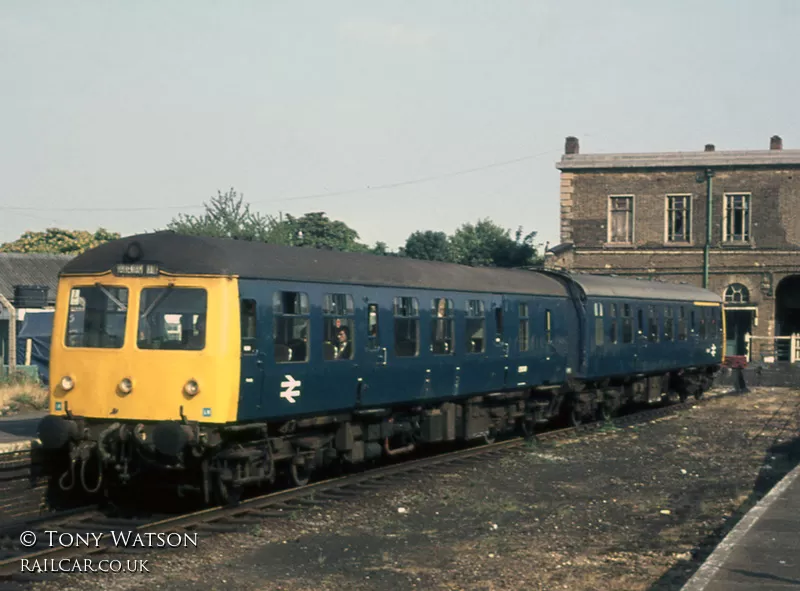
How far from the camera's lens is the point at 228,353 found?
1253 centimetres

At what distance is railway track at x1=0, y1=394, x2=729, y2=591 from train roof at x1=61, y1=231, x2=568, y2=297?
2761mm

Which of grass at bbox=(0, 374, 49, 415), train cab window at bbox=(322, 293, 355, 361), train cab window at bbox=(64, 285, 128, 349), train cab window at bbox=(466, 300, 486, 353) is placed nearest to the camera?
train cab window at bbox=(64, 285, 128, 349)

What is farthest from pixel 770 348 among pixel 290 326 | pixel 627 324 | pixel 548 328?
pixel 290 326

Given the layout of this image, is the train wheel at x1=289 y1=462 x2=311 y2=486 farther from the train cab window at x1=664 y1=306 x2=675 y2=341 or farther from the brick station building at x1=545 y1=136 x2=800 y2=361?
the brick station building at x1=545 y1=136 x2=800 y2=361

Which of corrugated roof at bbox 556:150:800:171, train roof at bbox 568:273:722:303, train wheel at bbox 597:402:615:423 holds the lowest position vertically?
train wheel at bbox 597:402:615:423

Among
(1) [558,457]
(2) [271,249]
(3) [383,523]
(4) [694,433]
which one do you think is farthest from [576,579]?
(4) [694,433]

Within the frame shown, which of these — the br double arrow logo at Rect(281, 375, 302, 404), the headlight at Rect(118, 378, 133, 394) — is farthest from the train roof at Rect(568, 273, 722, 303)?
the headlight at Rect(118, 378, 133, 394)

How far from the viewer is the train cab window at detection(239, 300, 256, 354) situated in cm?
1285

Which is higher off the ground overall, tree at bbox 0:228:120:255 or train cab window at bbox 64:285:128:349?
tree at bbox 0:228:120:255

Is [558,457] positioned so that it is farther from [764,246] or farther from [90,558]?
[764,246]

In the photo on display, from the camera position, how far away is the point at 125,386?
42.2 ft

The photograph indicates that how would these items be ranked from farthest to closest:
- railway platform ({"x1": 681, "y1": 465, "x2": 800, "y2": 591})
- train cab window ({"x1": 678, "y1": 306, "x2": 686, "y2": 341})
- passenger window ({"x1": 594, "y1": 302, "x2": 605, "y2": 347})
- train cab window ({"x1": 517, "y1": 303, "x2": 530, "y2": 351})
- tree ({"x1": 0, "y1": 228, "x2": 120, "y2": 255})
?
tree ({"x1": 0, "y1": 228, "x2": 120, "y2": 255}) < train cab window ({"x1": 678, "y1": 306, "x2": 686, "y2": 341}) < passenger window ({"x1": 594, "y1": 302, "x2": 605, "y2": 347}) < train cab window ({"x1": 517, "y1": 303, "x2": 530, "y2": 351}) < railway platform ({"x1": 681, "y1": 465, "x2": 800, "y2": 591})

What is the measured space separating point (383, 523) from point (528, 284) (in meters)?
9.52

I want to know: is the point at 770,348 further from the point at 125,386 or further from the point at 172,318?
the point at 125,386
